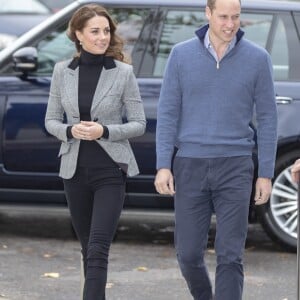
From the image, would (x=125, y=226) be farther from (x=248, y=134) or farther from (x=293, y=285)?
(x=248, y=134)

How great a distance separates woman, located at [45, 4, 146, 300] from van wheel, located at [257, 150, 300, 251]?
2.78 meters

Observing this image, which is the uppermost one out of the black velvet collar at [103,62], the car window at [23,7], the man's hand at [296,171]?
the black velvet collar at [103,62]

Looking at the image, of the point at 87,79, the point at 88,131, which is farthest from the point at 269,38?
the point at 88,131

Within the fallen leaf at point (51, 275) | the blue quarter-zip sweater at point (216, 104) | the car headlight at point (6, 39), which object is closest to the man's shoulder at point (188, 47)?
the blue quarter-zip sweater at point (216, 104)

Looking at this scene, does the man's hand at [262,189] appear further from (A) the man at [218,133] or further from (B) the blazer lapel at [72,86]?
(B) the blazer lapel at [72,86]

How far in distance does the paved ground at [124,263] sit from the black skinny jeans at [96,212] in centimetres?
123

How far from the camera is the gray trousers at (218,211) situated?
19.2ft

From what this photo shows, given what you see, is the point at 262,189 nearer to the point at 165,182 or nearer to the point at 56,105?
the point at 165,182

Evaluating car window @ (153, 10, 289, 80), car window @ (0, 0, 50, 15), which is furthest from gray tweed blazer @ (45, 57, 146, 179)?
car window @ (0, 0, 50, 15)

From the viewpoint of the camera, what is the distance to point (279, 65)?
9016mm

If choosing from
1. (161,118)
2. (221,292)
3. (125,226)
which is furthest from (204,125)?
(125,226)

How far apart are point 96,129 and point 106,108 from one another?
0.21 m

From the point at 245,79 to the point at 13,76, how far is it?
3.56 metres

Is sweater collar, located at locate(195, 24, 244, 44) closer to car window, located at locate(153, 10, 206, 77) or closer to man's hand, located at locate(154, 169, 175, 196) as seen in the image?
man's hand, located at locate(154, 169, 175, 196)
